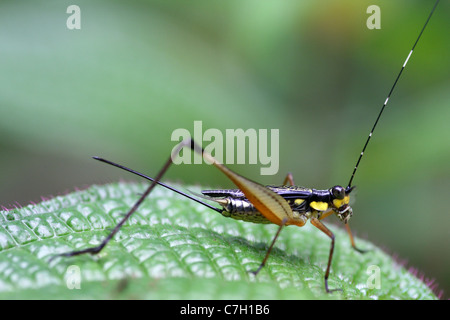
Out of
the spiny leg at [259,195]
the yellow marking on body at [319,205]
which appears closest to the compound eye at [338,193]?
the yellow marking on body at [319,205]

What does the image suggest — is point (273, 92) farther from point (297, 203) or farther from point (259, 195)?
point (259, 195)

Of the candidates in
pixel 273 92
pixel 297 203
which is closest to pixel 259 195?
pixel 297 203

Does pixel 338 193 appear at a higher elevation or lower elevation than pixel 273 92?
lower

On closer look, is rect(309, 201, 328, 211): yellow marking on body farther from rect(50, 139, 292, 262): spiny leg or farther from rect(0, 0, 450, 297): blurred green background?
rect(0, 0, 450, 297): blurred green background

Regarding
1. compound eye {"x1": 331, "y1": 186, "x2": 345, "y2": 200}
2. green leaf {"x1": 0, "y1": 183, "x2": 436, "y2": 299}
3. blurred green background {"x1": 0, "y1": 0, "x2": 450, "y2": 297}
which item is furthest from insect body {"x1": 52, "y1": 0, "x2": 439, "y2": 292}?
blurred green background {"x1": 0, "y1": 0, "x2": 450, "y2": 297}

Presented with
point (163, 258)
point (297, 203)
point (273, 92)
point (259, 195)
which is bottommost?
point (163, 258)
